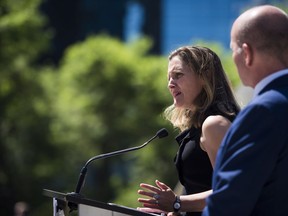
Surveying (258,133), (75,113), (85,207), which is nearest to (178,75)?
(85,207)

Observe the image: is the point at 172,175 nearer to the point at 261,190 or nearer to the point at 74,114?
the point at 74,114

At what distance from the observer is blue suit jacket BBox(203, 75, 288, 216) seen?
2.69 metres

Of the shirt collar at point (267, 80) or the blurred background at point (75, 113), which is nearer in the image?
the shirt collar at point (267, 80)

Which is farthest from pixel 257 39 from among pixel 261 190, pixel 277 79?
pixel 261 190

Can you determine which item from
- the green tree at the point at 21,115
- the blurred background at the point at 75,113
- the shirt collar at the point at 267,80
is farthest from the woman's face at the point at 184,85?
the green tree at the point at 21,115

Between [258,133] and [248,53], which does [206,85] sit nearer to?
[248,53]

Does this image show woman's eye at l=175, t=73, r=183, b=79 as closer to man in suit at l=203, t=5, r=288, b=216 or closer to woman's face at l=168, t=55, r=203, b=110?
woman's face at l=168, t=55, r=203, b=110

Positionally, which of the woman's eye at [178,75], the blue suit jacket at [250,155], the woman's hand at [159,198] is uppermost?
the woman's eye at [178,75]

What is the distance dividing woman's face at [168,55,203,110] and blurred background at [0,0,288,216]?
52.0ft

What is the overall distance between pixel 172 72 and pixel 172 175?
3036 centimetres

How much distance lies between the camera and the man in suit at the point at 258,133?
270 centimetres

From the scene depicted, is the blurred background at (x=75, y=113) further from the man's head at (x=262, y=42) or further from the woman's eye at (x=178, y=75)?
the man's head at (x=262, y=42)

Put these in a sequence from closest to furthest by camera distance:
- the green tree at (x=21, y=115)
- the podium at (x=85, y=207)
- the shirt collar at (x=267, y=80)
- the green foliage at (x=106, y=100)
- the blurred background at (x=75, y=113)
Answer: the shirt collar at (x=267, y=80)
the podium at (x=85, y=207)
the green tree at (x=21, y=115)
the blurred background at (x=75, y=113)
the green foliage at (x=106, y=100)

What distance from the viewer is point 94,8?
66375mm
